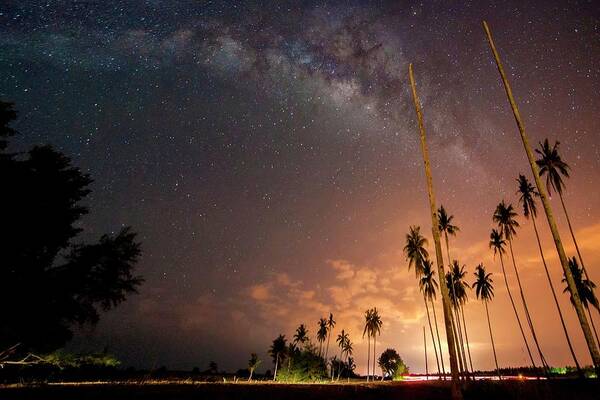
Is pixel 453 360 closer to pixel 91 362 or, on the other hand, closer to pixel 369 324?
pixel 91 362

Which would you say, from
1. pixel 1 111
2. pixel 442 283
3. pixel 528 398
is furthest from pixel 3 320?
pixel 528 398

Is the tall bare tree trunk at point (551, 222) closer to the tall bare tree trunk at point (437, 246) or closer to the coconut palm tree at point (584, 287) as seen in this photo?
the tall bare tree trunk at point (437, 246)

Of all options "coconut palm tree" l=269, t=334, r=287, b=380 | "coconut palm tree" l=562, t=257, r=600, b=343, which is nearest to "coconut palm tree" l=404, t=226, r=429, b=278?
"coconut palm tree" l=562, t=257, r=600, b=343

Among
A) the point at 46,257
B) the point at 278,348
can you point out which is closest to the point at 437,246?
the point at 46,257

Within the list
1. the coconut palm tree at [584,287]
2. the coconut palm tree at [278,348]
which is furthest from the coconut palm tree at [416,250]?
the coconut palm tree at [278,348]

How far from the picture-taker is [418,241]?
178 ft

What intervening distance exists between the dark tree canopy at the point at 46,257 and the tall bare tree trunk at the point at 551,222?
65.6 feet

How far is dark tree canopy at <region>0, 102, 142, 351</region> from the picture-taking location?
15289 mm

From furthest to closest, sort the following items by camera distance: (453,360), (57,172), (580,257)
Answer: (580,257) < (57,172) < (453,360)

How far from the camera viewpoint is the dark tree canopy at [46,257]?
15289 mm

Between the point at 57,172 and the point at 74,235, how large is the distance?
3792mm

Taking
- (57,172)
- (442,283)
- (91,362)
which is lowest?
(91,362)

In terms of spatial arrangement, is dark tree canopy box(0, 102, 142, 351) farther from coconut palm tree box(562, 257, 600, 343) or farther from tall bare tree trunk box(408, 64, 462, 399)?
coconut palm tree box(562, 257, 600, 343)

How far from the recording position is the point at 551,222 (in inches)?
512
